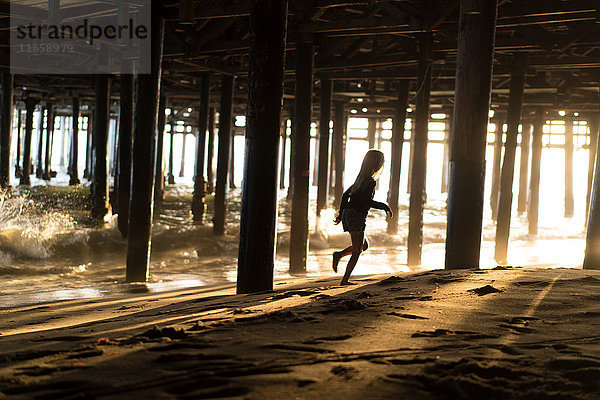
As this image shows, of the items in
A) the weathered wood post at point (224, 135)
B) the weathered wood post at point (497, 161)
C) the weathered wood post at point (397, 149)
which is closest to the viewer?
the weathered wood post at point (224, 135)

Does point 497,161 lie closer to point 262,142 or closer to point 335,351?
point 262,142

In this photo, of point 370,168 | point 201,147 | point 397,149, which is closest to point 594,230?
point 370,168

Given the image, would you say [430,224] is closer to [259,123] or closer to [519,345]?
[259,123]

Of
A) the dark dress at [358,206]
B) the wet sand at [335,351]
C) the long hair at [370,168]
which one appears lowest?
the wet sand at [335,351]

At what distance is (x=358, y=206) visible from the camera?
6293 mm

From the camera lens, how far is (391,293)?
195 inches

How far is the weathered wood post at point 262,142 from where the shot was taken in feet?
19.3

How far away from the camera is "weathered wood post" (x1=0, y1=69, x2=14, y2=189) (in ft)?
56.2

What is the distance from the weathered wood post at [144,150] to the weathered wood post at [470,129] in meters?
4.26

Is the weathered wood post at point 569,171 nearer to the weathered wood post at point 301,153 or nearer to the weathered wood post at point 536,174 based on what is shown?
the weathered wood post at point 536,174

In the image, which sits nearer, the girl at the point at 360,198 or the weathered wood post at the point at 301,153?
the girl at the point at 360,198

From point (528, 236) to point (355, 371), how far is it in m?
17.9

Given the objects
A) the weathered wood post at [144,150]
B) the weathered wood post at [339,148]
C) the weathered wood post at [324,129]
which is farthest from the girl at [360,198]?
the weathered wood post at [339,148]

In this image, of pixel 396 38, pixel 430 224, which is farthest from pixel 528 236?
pixel 396 38
